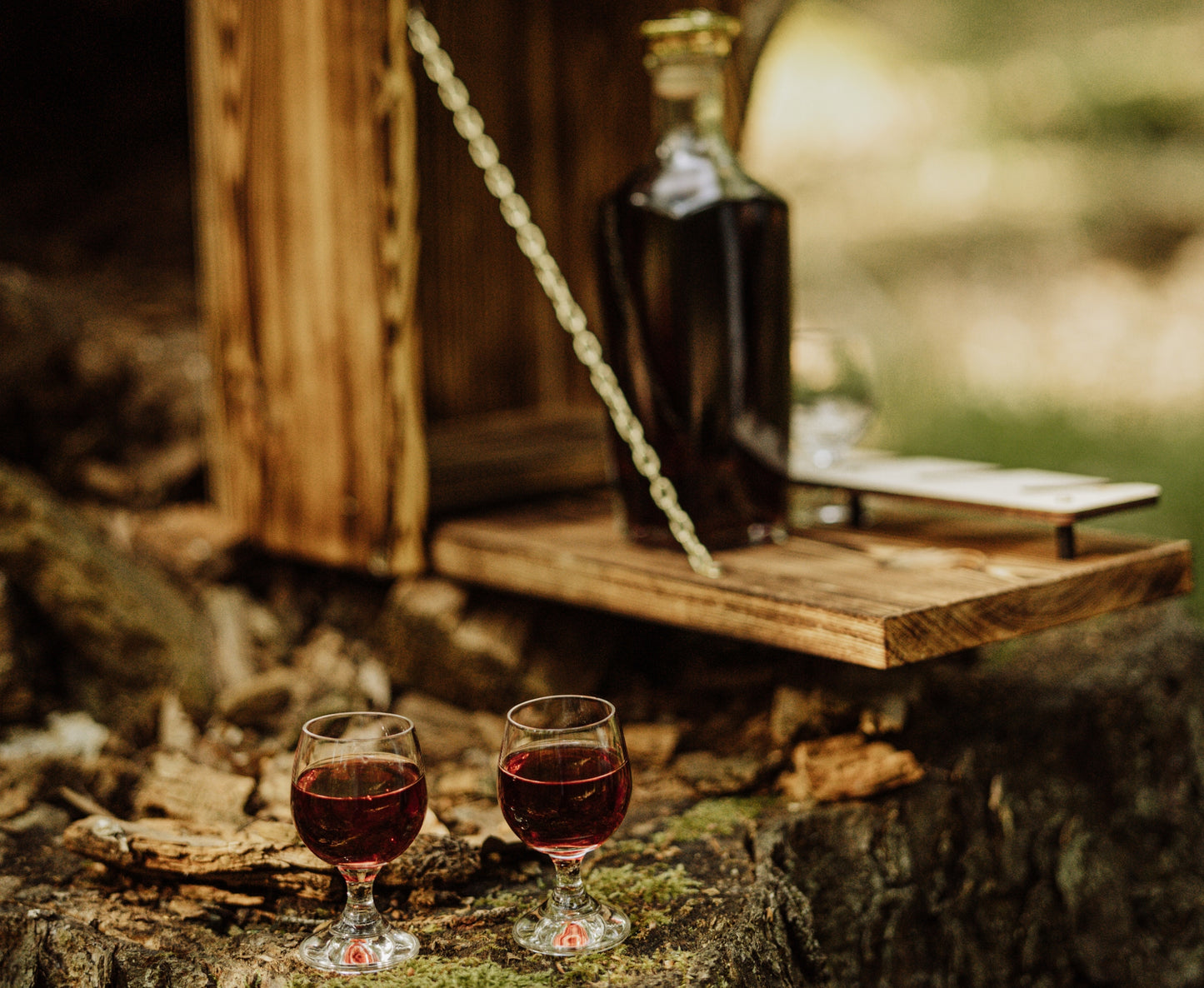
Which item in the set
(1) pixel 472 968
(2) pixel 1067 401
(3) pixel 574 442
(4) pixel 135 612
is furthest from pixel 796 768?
(2) pixel 1067 401

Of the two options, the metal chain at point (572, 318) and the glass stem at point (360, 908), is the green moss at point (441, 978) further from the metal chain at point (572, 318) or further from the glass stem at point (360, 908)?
the metal chain at point (572, 318)

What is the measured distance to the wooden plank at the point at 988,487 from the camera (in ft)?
6.35

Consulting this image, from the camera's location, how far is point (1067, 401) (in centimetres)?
512

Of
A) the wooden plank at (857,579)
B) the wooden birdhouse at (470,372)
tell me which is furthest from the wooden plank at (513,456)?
the wooden plank at (857,579)

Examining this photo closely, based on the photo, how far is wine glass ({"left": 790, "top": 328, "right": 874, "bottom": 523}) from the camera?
238 centimetres

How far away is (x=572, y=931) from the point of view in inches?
59.0

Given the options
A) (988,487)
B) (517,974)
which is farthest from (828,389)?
(517,974)

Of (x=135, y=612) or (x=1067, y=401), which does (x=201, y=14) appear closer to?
(x=135, y=612)

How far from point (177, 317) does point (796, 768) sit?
7.13 ft

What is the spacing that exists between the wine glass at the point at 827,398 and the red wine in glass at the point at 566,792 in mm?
1047

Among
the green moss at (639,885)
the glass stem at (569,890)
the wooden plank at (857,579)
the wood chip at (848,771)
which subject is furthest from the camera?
the wood chip at (848,771)

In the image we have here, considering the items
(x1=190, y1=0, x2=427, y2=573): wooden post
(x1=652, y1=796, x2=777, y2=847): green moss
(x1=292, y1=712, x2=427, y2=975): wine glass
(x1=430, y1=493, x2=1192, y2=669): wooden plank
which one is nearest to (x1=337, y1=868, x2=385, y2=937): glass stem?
(x1=292, y1=712, x2=427, y2=975): wine glass

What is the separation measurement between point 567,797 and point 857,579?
27.8 inches

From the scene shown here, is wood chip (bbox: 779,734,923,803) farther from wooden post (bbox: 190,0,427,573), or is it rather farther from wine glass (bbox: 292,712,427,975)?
wooden post (bbox: 190,0,427,573)
